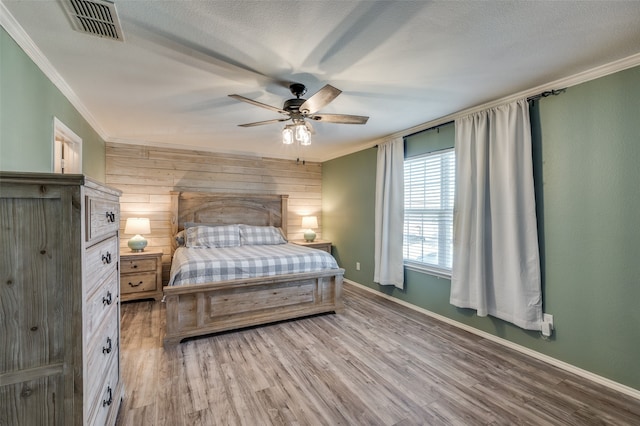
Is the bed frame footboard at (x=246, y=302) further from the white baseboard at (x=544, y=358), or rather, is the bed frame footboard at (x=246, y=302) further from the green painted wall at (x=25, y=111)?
the green painted wall at (x=25, y=111)

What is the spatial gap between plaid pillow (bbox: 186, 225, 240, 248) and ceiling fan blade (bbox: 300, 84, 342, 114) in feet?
8.51

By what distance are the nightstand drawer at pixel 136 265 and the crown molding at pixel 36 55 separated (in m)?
1.86

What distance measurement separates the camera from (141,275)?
154 inches

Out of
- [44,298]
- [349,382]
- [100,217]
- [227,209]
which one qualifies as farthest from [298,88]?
[227,209]

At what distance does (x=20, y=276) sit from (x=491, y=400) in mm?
2612

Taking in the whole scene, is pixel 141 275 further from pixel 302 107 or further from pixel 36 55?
pixel 302 107

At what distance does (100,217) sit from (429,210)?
328 centimetres

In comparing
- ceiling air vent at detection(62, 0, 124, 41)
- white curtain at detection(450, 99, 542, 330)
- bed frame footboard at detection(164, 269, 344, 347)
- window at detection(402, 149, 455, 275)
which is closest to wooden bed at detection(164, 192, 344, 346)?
bed frame footboard at detection(164, 269, 344, 347)

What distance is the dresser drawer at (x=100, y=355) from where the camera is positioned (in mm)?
1177

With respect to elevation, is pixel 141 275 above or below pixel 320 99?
below

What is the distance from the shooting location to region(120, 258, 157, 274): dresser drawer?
3.80m

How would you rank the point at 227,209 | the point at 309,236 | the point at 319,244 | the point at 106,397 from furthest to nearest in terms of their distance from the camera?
the point at 309,236, the point at 319,244, the point at 227,209, the point at 106,397

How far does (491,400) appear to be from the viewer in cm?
195

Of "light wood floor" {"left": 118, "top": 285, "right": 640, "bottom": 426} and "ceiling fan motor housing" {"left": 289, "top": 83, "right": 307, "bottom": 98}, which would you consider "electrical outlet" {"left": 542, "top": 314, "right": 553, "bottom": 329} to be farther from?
"ceiling fan motor housing" {"left": 289, "top": 83, "right": 307, "bottom": 98}
